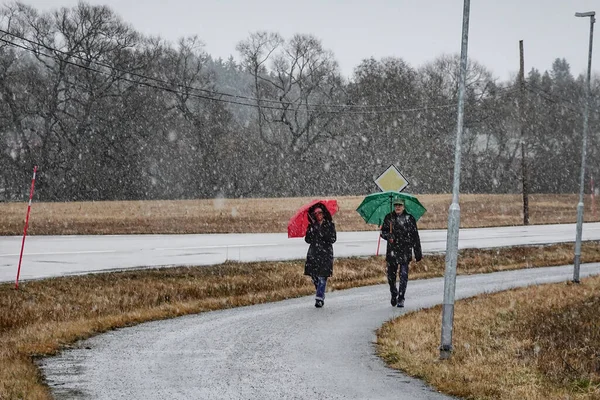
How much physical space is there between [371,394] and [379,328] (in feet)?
16.3

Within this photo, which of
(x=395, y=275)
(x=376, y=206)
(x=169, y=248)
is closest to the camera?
(x=395, y=275)

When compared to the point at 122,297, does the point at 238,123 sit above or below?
above

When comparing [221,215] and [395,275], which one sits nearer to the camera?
[395,275]

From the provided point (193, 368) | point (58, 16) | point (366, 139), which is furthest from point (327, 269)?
point (366, 139)

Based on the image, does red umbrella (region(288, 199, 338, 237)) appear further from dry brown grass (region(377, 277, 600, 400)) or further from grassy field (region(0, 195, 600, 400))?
dry brown grass (region(377, 277, 600, 400))

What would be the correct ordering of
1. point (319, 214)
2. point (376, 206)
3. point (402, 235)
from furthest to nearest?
point (376, 206) < point (319, 214) < point (402, 235)

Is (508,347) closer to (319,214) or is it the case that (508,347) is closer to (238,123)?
(319,214)

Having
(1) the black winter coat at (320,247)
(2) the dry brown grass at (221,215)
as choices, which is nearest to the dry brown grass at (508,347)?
(1) the black winter coat at (320,247)

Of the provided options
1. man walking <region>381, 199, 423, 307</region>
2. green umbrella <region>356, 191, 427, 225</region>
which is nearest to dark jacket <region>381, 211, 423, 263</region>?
man walking <region>381, 199, 423, 307</region>

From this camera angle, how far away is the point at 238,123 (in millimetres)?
75312

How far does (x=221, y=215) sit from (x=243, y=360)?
119 feet

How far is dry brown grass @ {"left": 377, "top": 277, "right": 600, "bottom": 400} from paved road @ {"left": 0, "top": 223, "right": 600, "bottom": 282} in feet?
26.2

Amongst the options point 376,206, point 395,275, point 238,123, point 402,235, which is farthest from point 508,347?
point 238,123

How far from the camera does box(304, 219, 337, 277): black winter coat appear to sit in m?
15.6
